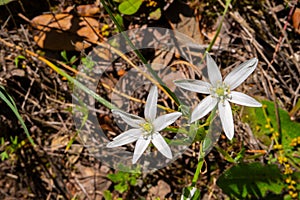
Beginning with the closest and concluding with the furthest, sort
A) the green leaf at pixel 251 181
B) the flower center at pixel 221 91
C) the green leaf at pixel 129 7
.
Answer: the flower center at pixel 221 91
the green leaf at pixel 251 181
the green leaf at pixel 129 7

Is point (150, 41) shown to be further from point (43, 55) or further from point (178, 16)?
point (43, 55)

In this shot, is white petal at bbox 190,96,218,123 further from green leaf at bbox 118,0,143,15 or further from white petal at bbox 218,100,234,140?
green leaf at bbox 118,0,143,15

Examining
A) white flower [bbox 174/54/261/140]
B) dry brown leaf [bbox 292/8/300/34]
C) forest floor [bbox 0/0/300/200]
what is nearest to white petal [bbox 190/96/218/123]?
white flower [bbox 174/54/261/140]

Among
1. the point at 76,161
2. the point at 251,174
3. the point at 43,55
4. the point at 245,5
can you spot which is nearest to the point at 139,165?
the point at 76,161

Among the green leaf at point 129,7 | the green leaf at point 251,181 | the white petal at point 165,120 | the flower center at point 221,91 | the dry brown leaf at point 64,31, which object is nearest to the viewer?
the white petal at point 165,120

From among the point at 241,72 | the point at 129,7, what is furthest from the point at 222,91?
the point at 129,7

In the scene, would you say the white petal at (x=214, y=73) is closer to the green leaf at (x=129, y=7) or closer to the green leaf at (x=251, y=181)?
the green leaf at (x=251, y=181)

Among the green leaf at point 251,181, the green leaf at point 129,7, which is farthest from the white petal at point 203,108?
the green leaf at point 129,7
